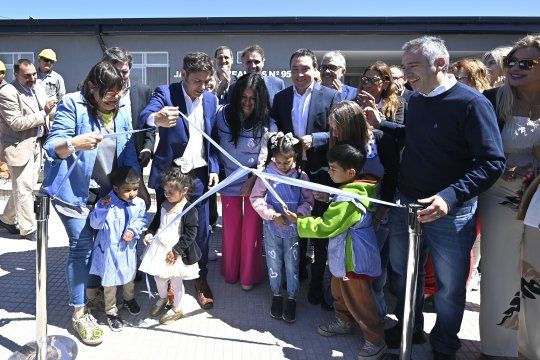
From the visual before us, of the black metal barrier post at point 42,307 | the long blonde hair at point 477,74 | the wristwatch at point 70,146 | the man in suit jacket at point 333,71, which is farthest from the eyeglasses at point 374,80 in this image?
the black metal barrier post at point 42,307

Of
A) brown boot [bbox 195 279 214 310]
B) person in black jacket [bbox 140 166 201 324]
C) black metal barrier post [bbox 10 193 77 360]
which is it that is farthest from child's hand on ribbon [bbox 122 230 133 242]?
brown boot [bbox 195 279 214 310]

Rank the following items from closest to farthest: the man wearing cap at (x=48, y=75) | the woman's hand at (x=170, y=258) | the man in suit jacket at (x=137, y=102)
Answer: the woman's hand at (x=170, y=258) < the man in suit jacket at (x=137, y=102) < the man wearing cap at (x=48, y=75)

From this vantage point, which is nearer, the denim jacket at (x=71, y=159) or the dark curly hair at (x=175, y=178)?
the denim jacket at (x=71, y=159)

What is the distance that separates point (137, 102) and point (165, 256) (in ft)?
4.43

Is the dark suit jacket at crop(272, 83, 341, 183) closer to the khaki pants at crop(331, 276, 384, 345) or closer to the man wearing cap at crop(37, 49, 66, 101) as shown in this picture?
the khaki pants at crop(331, 276, 384, 345)

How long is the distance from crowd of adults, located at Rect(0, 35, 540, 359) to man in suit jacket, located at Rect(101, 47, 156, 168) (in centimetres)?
2

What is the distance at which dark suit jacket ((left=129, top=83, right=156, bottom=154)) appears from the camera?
3.49 metres

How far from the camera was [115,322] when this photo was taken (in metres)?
3.16

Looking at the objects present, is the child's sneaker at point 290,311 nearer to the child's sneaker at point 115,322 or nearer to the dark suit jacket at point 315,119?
the dark suit jacket at point 315,119

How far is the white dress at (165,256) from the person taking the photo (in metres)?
3.23

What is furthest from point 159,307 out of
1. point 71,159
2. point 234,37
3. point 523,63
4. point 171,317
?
point 234,37

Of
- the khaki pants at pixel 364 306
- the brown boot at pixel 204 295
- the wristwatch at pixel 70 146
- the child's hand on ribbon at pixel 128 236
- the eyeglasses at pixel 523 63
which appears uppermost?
the eyeglasses at pixel 523 63

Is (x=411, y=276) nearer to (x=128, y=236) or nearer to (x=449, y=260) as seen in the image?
(x=449, y=260)

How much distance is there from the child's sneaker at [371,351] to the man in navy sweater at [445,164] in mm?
328
